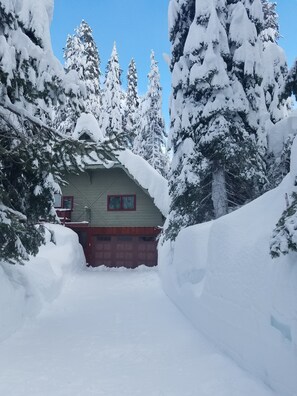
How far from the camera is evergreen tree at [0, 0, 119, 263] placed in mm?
7176

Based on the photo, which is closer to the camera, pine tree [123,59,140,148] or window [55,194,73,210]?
window [55,194,73,210]

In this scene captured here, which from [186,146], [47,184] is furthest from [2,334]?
[186,146]

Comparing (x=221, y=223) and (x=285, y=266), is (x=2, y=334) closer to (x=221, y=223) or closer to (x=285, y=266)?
(x=221, y=223)

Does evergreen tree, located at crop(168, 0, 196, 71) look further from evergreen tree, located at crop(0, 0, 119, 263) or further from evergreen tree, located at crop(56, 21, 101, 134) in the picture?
evergreen tree, located at crop(56, 21, 101, 134)

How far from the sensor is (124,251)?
69.3 feet

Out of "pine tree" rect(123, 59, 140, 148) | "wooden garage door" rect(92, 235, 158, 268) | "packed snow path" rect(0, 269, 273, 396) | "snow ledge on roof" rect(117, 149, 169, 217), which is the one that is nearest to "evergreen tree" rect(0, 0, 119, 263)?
"packed snow path" rect(0, 269, 273, 396)

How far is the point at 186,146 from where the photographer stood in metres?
10.8

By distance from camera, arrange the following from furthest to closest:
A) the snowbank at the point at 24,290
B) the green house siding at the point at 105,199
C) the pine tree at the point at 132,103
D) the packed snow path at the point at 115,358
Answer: the pine tree at the point at 132,103, the green house siding at the point at 105,199, the snowbank at the point at 24,290, the packed snow path at the point at 115,358

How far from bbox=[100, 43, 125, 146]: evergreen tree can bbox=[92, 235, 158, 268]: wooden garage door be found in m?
15.2

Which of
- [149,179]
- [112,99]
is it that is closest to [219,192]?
[149,179]

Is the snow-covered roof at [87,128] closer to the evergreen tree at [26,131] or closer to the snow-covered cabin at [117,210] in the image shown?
the snow-covered cabin at [117,210]

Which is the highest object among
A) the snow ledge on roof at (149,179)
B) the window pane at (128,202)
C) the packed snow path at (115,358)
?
the snow ledge on roof at (149,179)

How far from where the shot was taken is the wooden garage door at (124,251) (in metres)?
20.8

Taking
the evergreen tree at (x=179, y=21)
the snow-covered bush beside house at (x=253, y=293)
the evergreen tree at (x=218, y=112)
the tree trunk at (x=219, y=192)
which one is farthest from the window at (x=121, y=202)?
the snow-covered bush beside house at (x=253, y=293)
